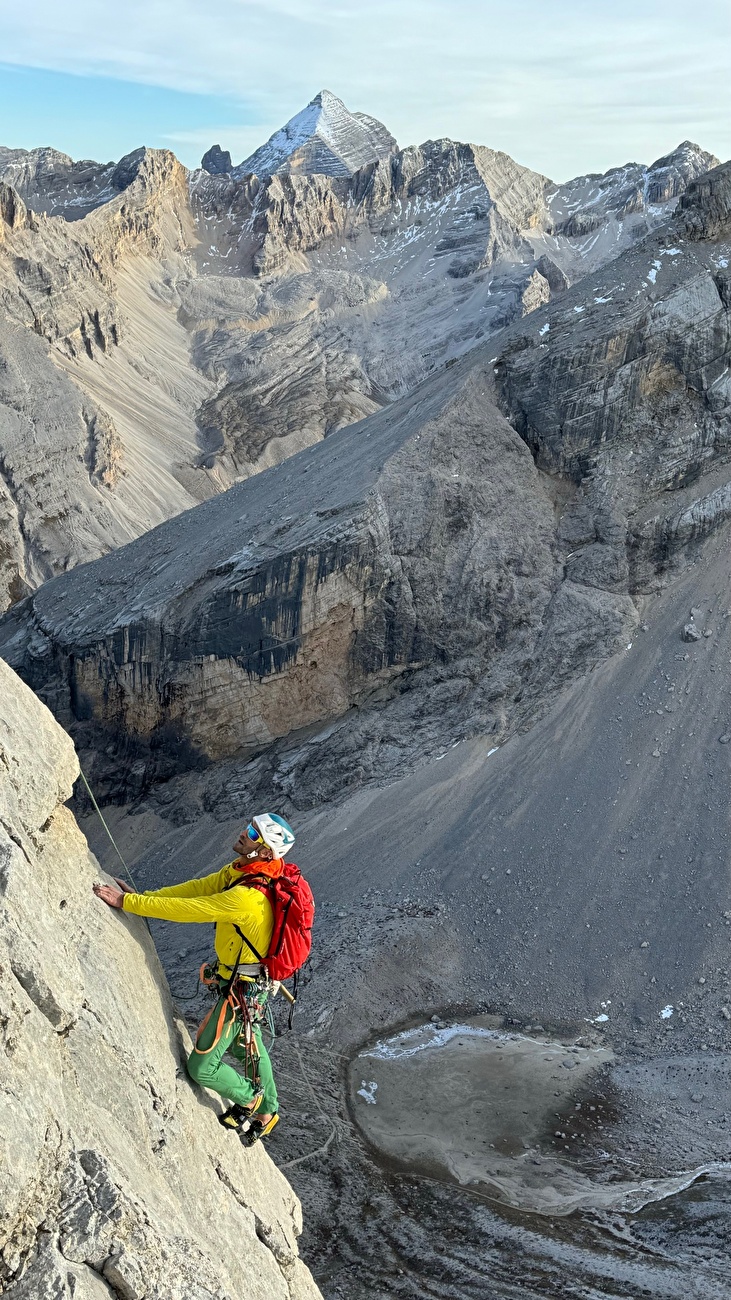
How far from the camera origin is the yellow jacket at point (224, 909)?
6511 mm

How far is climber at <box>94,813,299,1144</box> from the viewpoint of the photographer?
667 centimetres

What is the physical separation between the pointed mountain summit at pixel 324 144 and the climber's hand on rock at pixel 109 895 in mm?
101267

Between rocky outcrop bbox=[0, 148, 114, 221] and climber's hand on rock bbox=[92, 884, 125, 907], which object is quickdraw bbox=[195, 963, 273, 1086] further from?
rocky outcrop bbox=[0, 148, 114, 221]

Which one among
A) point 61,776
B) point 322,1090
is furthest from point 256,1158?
point 322,1090

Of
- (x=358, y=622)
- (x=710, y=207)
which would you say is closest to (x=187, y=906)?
(x=358, y=622)

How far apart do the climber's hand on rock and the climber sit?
0.55ft

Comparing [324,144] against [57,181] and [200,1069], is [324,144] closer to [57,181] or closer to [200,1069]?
[57,181]

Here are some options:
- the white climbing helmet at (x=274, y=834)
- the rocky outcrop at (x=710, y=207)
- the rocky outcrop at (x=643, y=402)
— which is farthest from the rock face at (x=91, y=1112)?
the rocky outcrop at (x=710, y=207)

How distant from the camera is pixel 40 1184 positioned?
4.53 metres

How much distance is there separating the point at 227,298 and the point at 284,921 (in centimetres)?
7706

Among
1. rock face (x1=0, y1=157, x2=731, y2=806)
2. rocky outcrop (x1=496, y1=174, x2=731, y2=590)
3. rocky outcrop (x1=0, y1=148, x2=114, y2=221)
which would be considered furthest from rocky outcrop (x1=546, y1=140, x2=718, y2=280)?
rock face (x1=0, y1=157, x2=731, y2=806)

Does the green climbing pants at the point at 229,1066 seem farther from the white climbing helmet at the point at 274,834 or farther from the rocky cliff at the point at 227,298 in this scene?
the rocky cliff at the point at 227,298

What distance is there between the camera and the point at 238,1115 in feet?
22.9

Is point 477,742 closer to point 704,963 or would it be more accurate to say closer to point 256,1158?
point 704,963
